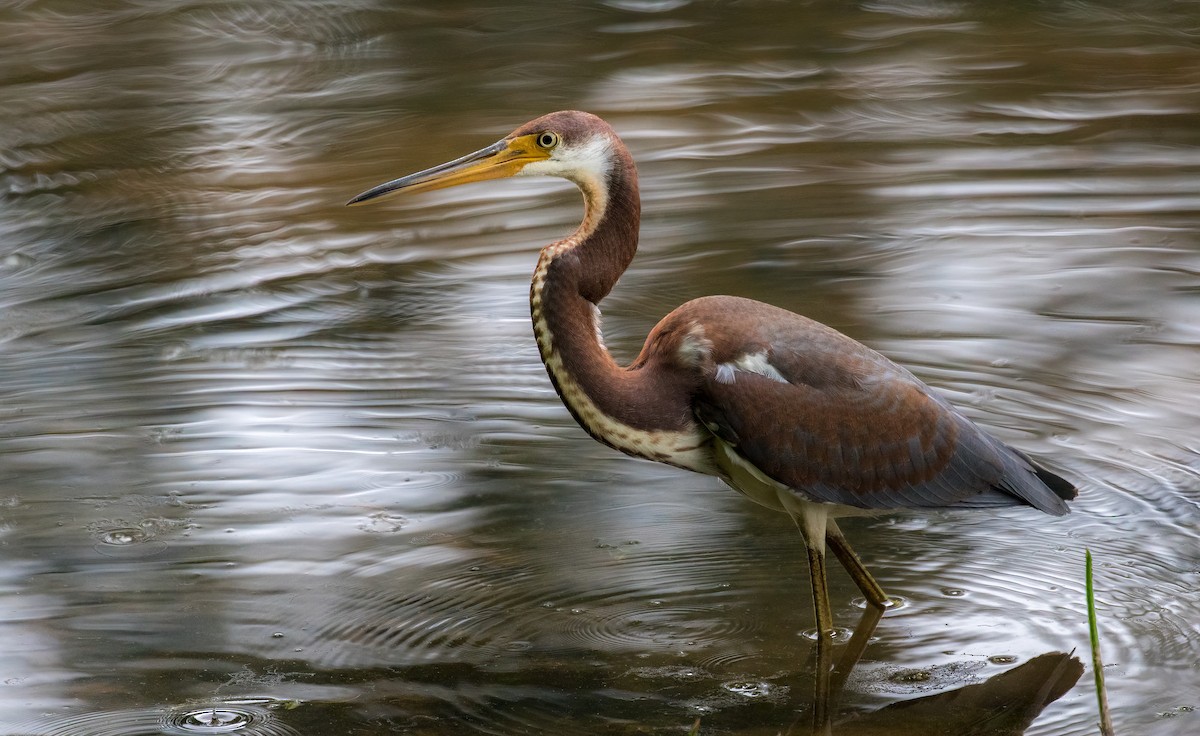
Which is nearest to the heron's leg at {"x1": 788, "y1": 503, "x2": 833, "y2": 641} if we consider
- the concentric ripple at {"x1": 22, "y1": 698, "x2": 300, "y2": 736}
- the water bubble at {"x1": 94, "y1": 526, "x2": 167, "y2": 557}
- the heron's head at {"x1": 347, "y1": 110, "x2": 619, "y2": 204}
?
the heron's head at {"x1": 347, "y1": 110, "x2": 619, "y2": 204}

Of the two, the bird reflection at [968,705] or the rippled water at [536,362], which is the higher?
the rippled water at [536,362]

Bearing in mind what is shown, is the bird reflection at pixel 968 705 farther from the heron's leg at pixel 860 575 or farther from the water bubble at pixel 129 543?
the water bubble at pixel 129 543

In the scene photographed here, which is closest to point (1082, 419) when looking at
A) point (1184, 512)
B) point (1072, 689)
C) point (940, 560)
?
point (1184, 512)

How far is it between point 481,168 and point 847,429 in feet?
4.72

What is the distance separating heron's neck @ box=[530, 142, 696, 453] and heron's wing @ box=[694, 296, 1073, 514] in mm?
139

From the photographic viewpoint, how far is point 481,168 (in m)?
4.80

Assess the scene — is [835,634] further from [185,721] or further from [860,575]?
[185,721]

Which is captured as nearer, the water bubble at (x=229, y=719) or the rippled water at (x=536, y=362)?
the water bubble at (x=229, y=719)

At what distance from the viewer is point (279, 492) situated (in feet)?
19.6

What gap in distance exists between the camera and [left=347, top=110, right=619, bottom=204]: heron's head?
460cm

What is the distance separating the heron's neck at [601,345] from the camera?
454cm

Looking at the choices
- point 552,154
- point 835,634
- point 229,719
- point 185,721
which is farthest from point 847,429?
point 185,721

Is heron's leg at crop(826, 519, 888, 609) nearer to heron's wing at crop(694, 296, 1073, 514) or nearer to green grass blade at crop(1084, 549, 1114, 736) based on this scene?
heron's wing at crop(694, 296, 1073, 514)

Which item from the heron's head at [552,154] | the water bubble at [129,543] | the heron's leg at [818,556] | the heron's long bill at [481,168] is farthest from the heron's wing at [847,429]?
the water bubble at [129,543]
